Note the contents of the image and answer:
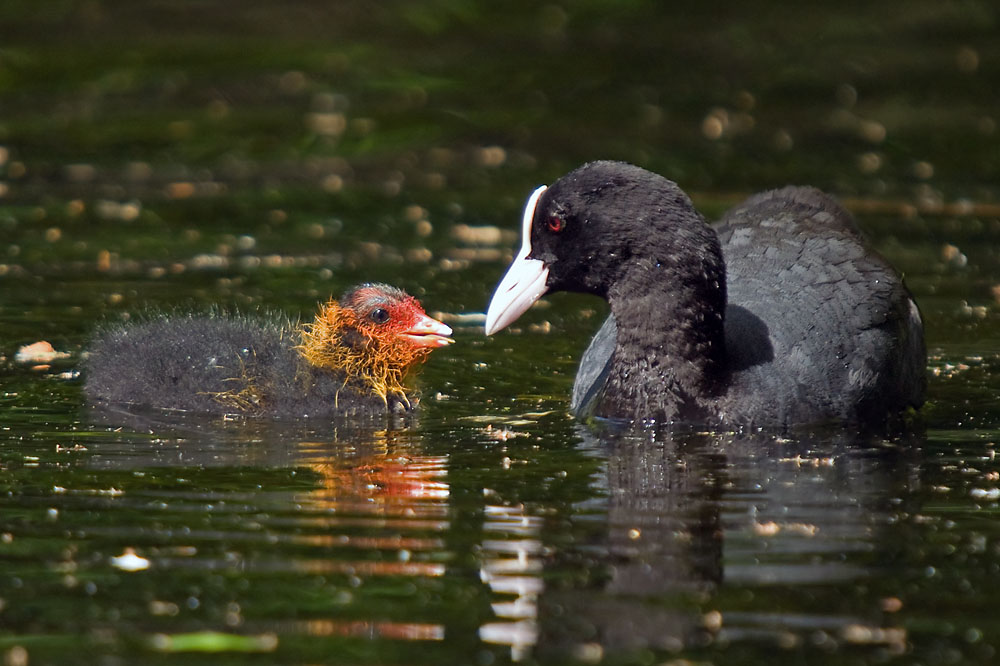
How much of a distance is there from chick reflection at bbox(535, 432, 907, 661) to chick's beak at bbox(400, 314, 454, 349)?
0.85 metres

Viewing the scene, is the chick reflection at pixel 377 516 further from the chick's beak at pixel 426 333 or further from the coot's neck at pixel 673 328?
the coot's neck at pixel 673 328

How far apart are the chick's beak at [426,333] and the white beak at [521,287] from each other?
334 millimetres

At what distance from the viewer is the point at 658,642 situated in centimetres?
415

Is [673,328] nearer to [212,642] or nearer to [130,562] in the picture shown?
[130,562]

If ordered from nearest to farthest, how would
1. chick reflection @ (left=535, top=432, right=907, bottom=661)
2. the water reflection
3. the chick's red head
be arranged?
chick reflection @ (left=535, top=432, right=907, bottom=661) < the water reflection < the chick's red head

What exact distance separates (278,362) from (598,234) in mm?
1394

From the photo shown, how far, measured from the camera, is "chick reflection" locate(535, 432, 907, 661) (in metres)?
4.21

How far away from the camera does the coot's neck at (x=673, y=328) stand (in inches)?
259

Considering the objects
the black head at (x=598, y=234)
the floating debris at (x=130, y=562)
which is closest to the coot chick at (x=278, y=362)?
the black head at (x=598, y=234)

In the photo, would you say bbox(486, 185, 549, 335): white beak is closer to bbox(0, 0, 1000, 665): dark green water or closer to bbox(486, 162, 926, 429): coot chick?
bbox(486, 162, 926, 429): coot chick

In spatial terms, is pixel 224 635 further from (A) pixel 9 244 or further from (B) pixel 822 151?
(B) pixel 822 151

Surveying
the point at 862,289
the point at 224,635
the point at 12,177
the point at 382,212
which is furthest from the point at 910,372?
the point at 12,177

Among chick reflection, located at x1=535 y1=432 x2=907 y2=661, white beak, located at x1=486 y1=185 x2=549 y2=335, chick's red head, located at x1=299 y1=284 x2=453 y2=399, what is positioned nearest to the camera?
chick reflection, located at x1=535 y1=432 x2=907 y2=661

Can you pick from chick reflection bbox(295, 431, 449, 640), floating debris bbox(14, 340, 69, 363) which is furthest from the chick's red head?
floating debris bbox(14, 340, 69, 363)
